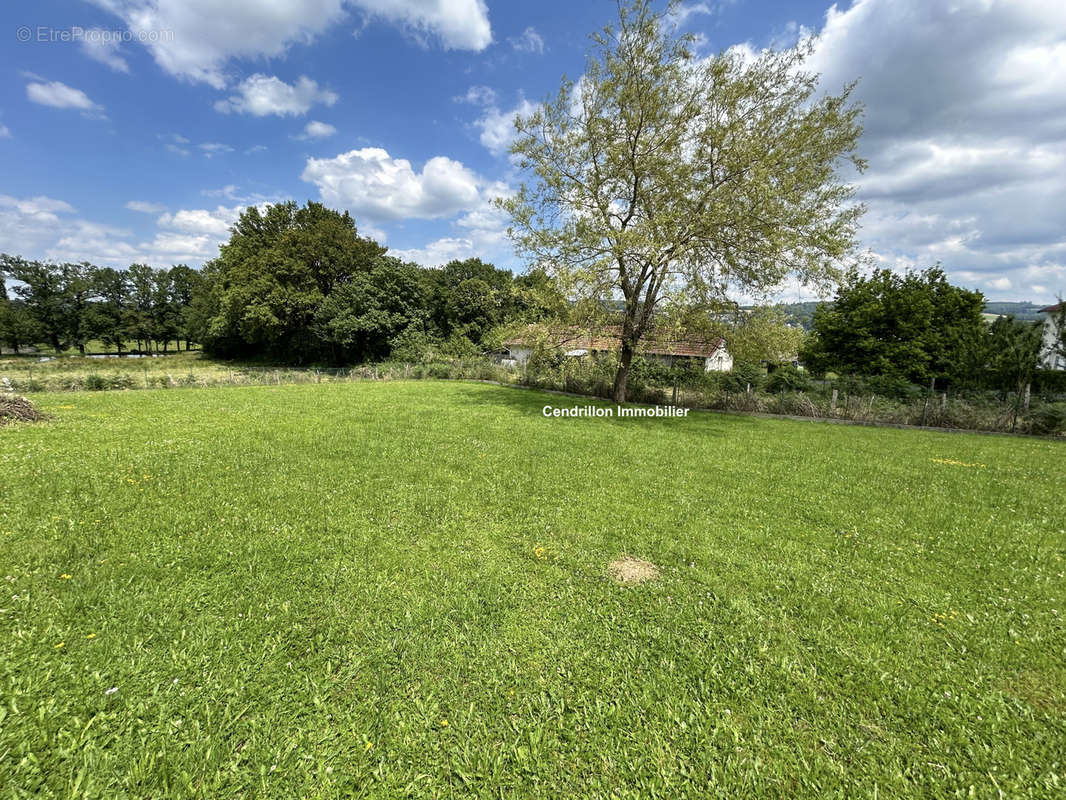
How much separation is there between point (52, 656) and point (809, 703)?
536 cm

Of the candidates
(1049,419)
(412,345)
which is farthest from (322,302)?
(1049,419)

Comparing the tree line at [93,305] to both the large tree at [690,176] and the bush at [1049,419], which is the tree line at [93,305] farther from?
the bush at [1049,419]

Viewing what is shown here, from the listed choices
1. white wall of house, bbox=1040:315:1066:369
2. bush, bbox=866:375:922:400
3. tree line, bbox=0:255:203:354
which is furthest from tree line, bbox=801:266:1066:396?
tree line, bbox=0:255:203:354

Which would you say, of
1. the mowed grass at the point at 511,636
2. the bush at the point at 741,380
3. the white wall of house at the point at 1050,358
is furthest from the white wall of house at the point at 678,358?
the white wall of house at the point at 1050,358

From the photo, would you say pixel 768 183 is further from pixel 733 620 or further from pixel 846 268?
pixel 733 620

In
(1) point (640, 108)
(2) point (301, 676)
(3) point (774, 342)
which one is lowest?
(2) point (301, 676)

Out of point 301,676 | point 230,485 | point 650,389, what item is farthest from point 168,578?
point 650,389

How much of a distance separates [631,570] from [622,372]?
489 inches

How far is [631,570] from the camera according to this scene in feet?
13.7

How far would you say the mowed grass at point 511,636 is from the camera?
2.18 metres

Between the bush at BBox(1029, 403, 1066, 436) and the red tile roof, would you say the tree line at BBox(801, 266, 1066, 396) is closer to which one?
the bush at BBox(1029, 403, 1066, 436)

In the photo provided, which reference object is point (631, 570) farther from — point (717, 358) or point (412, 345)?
point (412, 345)

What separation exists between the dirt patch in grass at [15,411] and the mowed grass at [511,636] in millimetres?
3528

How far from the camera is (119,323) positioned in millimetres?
54750
